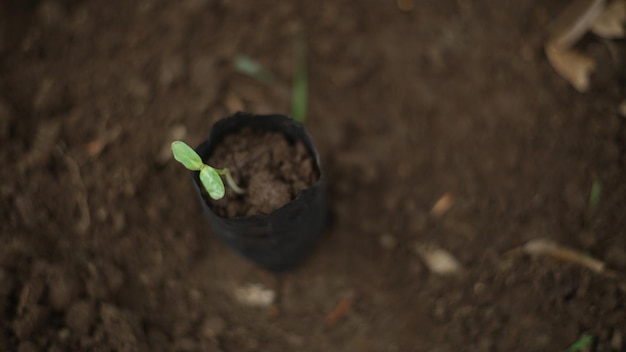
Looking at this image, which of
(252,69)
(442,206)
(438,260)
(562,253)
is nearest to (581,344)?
(562,253)

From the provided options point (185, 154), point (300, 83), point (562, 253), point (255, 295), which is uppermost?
point (185, 154)

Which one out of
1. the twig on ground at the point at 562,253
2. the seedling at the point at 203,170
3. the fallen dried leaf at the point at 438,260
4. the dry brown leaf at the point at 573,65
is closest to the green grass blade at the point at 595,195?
the twig on ground at the point at 562,253

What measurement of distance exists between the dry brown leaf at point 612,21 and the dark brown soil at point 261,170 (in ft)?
3.76

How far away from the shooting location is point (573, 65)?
6.16ft

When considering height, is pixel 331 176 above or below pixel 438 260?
above

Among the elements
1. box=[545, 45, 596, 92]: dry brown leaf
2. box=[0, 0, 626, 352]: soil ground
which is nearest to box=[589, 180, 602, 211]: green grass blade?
box=[0, 0, 626, 352]: soil ground

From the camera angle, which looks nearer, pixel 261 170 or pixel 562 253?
pixel 261 170

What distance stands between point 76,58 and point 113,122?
284 millimetres

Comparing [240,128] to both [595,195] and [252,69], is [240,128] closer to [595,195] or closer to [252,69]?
[252,69]

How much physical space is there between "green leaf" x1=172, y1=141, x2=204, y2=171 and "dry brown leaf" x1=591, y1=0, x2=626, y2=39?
4.76 ft

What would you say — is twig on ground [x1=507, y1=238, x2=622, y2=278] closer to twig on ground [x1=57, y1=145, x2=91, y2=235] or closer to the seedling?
the seedling

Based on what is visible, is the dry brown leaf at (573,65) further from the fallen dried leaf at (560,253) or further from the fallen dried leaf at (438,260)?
the fallen dried leaf at (438,260)

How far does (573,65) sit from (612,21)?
0.20 meters

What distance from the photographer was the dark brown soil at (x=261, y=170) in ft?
4.76
